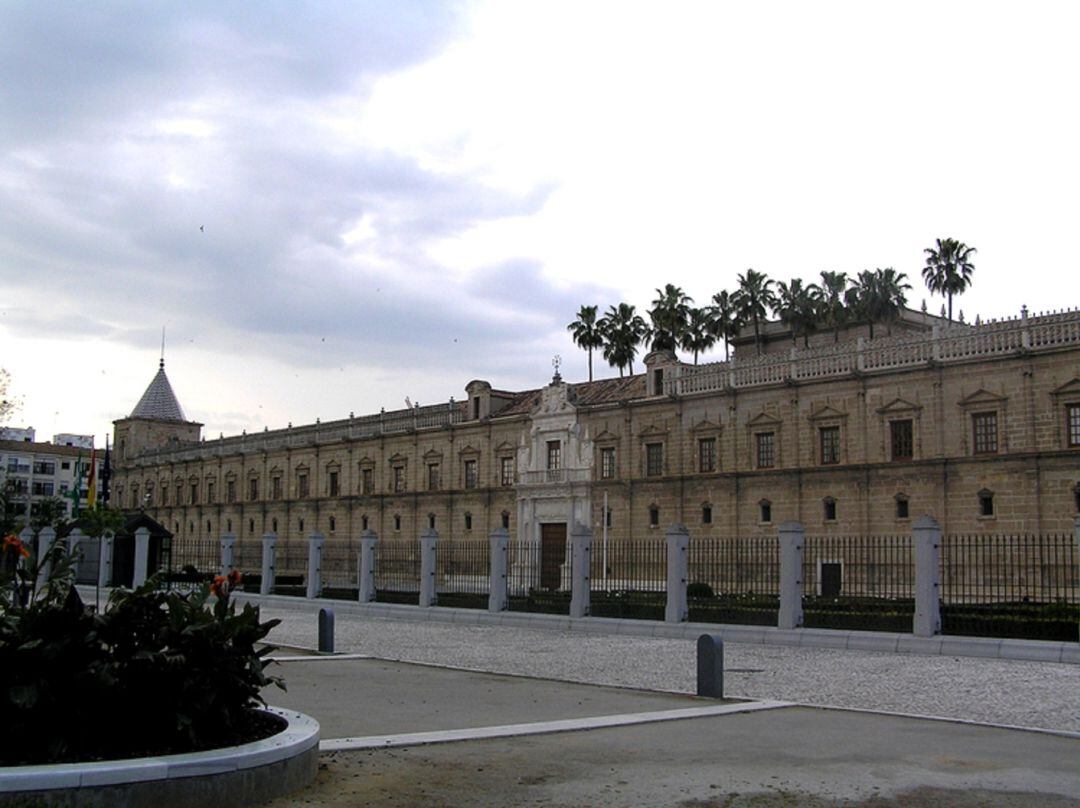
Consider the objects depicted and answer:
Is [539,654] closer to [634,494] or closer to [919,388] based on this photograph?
[919,388]

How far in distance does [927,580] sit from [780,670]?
4834 mm

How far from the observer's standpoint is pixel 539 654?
61.9ft

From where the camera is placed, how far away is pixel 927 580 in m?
19.6

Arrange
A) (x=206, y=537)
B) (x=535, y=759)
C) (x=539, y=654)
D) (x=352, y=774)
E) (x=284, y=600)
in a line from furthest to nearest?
(x=206, y=537), (x=284, y=600), (x=539, y=654), (x=535, y=759), (x=352, y=774)

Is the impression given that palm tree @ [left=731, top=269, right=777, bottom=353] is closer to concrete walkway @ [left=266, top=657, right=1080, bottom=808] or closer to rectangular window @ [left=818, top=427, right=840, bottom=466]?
rectangular window @ [left=818, top=427, right=840, bottom=466]

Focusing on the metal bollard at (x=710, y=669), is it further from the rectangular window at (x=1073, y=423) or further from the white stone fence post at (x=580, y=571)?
the rectangular window at (x=1073, y=423)

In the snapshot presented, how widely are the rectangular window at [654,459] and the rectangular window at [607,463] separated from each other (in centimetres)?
188

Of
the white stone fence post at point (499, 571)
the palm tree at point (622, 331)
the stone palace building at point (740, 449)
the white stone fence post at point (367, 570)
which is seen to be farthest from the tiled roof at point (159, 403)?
the white stone fence post at point (499, 571)

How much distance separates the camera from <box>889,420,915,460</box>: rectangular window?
125ft

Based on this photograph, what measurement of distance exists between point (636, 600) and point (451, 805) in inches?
744

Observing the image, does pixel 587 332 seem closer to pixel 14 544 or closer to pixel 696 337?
pixel 696 337

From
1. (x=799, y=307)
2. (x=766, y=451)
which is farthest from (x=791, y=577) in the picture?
(x=799, y=307)

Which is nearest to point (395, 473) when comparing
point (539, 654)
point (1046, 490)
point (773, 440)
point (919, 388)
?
point (773, 440)

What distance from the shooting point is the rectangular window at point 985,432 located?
36.0m
